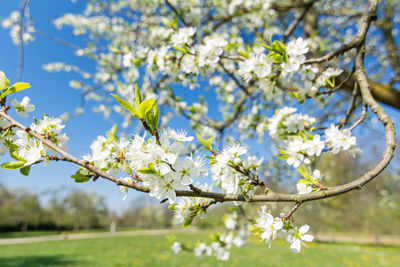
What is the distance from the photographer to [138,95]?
702 mm

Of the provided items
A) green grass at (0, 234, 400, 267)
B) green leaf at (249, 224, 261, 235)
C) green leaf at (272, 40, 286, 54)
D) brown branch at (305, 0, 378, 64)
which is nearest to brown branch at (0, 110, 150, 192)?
green leaf at (249, 224, 261, 235)

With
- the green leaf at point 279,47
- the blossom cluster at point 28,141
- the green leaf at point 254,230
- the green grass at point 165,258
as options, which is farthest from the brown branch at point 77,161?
the green grass at point 165,258

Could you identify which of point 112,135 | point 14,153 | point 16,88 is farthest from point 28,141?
point 112,135

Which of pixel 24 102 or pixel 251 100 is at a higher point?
pixel 251 100

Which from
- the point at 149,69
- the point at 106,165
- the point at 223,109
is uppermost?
the point at 223,109

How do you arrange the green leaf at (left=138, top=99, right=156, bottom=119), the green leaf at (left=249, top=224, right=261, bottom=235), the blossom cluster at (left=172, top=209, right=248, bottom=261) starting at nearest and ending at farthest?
the green leaf at (left=138, top=99, right=156, bottom=119) < the green leaf at (left=249, top=224, right=261, bottom=235) < the blossom cluster at (left=172, top=209, right=248, bottom=261)

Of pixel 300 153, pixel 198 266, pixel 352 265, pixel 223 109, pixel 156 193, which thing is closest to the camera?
pixel 156 193

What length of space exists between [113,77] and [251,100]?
2.05m

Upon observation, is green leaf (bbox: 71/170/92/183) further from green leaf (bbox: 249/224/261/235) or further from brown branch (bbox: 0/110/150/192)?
green leaf (bbox: 249/224/261/235)

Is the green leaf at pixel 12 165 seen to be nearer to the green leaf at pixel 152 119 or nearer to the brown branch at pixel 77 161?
the brown branch at pixel 77 161

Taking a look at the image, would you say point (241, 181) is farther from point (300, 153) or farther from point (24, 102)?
point (24, 102)

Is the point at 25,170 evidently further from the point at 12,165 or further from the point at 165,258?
the point at 165,258

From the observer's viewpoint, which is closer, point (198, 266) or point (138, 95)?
point (138, 95)

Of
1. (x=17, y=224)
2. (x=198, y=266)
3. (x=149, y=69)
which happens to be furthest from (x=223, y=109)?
(x=17, y=224)
